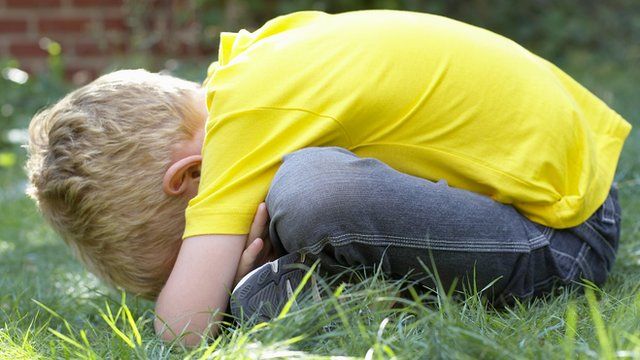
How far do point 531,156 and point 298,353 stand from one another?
2.57 ft

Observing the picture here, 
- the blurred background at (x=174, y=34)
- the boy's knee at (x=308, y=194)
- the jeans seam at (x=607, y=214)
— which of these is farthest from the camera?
the blurred background at (x=174, y=34)

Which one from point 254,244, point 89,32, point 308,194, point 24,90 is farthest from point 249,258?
point 89,32

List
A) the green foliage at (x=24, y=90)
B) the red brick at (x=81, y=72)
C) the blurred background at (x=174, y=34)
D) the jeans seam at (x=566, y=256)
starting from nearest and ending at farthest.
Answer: the jeans seam at (x=566, y=256), the green foliage at (x=24, y=90), the blurred background at (x=174, y=34), the red brick at (x=81, y=72)

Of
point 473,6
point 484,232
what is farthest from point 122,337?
point 473,6

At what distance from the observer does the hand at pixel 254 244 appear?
1.65m

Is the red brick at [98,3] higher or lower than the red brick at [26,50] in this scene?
higher

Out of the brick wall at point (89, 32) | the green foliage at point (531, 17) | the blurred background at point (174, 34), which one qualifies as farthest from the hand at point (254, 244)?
the brick wall at point (89, 32)

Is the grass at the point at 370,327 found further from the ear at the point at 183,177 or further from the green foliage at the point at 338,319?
the ear at the point at 183,177

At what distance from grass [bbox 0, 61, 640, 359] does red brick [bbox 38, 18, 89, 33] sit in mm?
3509

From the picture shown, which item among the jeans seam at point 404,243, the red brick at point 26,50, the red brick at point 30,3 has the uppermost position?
the jeans seam at point 404,243

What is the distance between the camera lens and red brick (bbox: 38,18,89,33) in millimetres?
5496

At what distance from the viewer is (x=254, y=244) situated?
167 cm

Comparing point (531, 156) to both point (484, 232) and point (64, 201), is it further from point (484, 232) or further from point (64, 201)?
point (64, 201)

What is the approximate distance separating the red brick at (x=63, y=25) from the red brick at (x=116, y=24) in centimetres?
13
